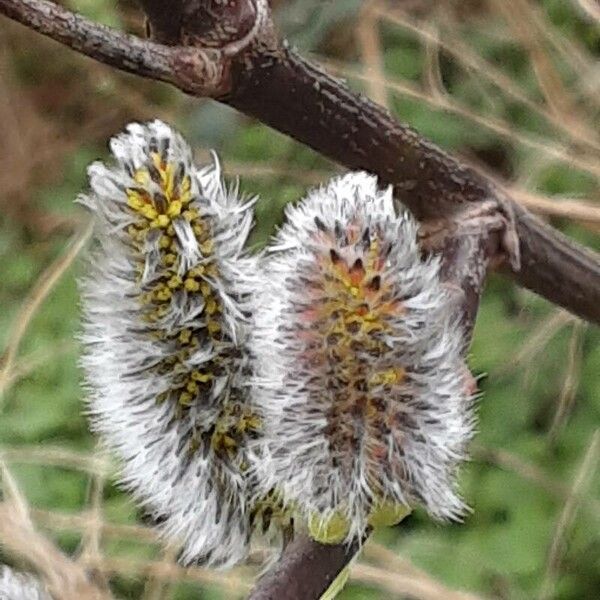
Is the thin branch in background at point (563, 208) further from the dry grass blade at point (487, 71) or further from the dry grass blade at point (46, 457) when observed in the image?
the dry grass blade at point (46, 457)

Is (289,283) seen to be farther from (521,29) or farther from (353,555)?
(521,29)

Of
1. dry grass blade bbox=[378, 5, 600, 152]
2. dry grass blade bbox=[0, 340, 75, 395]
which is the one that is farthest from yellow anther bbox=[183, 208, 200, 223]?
dry grass blade bbox=[0, 340, 75, 395]

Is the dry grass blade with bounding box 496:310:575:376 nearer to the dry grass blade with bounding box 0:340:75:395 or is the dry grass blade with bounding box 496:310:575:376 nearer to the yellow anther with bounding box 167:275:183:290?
the dry grass blade with bounding box 0:340:75:395

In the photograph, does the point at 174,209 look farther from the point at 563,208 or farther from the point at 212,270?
the point at 563,208

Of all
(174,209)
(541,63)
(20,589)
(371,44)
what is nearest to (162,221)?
(174,209)

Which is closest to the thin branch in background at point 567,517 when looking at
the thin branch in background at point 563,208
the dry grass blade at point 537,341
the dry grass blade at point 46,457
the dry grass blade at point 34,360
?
the dry grass blade at point 537,341

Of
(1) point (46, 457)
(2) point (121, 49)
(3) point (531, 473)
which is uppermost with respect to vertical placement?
(2) point (121, 49)
